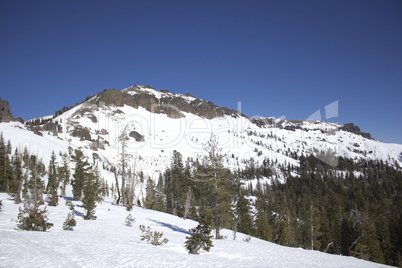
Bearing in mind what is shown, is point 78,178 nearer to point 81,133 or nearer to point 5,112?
point 5,112

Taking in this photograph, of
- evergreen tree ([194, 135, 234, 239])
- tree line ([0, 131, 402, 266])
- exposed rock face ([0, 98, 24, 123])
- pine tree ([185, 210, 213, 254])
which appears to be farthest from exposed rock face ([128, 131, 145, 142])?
pine tree ([185, 210, 213, 254])

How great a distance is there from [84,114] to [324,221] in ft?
531

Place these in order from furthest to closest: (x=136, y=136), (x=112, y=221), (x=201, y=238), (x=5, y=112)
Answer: (x=136, y=136)
(x=5, y=112)
(x=112, y=221)
(x=201, y=238)

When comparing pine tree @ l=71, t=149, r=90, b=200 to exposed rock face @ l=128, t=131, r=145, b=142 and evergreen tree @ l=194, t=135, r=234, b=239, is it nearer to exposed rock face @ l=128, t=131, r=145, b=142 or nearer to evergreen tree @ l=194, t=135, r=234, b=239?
evergreen tree @ l=194, t=135, r=234, b=239

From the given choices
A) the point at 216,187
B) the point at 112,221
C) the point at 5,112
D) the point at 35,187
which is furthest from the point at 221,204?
the point at 5,112

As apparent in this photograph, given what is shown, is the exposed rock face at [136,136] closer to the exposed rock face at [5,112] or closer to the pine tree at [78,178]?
the exposed rock face at [5,112]

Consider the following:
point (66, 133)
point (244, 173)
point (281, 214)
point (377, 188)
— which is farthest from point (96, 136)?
point (377, 188)

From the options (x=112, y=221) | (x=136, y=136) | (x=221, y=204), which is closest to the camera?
(x=221, y=204)

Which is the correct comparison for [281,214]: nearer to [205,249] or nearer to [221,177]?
[221,177]

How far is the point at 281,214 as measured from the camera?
4688 cm

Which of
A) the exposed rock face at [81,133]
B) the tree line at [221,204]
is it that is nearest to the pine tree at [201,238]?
the tree line at [221,204]

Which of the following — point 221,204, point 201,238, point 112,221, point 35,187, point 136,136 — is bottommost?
point 112,221

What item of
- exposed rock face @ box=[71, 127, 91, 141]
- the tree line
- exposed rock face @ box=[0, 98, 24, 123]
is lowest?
the tree line

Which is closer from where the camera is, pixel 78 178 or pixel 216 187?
pixel 216 187
